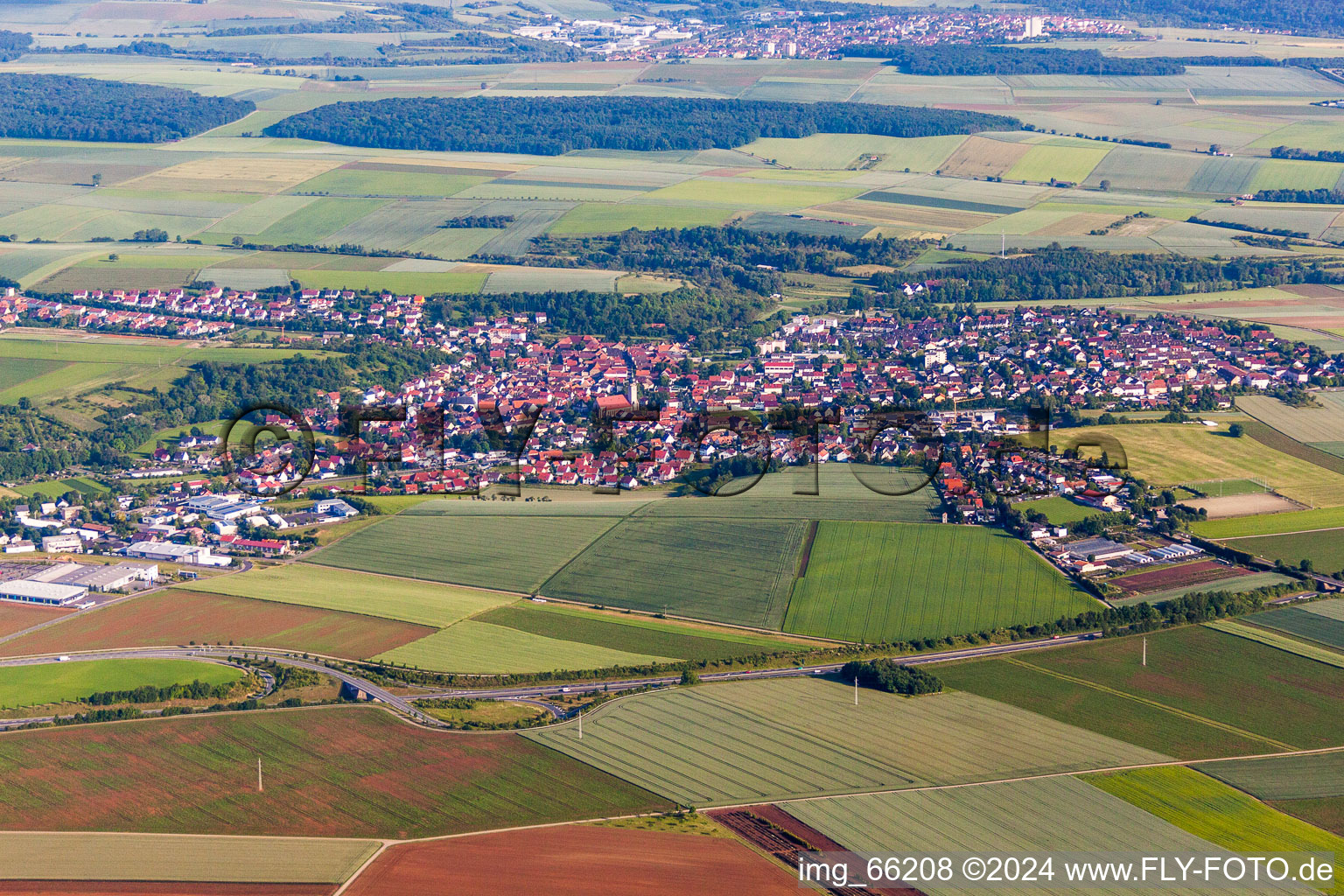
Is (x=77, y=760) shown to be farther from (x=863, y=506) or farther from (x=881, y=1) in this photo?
(x=881, y=1)

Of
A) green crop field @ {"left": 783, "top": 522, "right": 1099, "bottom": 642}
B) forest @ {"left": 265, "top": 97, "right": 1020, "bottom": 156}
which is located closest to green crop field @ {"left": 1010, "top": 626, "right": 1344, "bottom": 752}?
green crop field @ {"left": 783, "top": 522, "right": 1099, "bottom": 642}

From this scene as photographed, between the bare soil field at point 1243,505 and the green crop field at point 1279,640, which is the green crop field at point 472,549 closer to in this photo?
the green crop field at point 1279,640

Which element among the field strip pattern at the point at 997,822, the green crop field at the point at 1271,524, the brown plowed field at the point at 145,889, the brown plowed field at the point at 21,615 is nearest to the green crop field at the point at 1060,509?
the green crop field at the point at 1271,524

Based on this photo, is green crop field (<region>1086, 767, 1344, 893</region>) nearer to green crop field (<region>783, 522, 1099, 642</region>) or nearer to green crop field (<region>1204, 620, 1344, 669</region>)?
green crop field (<region>1204, 620, 1344, 669</region>)

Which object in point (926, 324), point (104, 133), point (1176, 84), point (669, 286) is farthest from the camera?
point (1176, 84)

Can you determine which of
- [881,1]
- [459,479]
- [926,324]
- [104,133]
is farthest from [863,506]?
[881,1]

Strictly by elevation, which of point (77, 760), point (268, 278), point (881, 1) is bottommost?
point (77, 760)

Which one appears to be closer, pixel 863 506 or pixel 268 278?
pixel 863 506
